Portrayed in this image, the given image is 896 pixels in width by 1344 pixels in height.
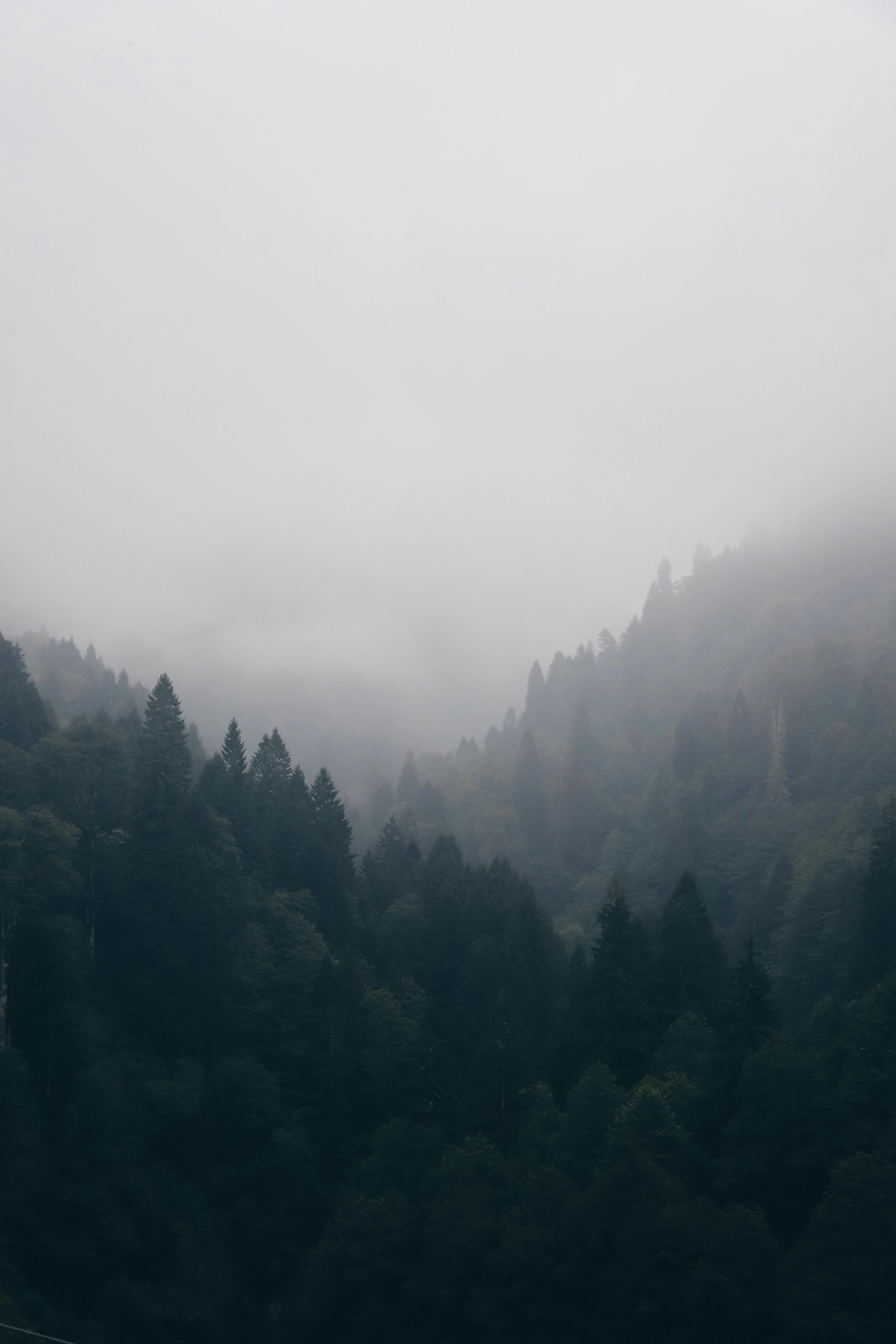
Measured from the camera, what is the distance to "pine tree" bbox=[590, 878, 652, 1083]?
57.6 meters

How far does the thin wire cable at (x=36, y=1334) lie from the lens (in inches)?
1380

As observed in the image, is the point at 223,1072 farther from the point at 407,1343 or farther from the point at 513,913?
the point at 513,913

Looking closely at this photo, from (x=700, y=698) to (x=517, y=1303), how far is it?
11408cm

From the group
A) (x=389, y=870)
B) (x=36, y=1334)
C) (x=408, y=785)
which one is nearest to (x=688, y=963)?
(x=389, y=870)

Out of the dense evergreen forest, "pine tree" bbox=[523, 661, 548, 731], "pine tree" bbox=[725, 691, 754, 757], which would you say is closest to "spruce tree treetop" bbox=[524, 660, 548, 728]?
"pine tree" bbox=[523, 661, 548, 731]

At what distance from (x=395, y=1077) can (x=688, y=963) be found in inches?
746

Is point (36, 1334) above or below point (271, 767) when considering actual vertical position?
below

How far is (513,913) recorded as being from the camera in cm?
8025

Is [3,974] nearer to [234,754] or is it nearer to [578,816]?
[234,754]

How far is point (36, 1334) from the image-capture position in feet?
119

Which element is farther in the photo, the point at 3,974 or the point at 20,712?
the point at 20,712

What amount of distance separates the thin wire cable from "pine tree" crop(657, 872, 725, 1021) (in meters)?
34.8

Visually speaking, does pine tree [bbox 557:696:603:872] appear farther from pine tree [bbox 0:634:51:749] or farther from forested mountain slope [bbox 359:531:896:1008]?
pine tree [bbox 0:634:51:749]

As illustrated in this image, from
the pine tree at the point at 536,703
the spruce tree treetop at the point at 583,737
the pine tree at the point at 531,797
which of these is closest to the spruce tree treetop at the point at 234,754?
the pine tree at the point at 531,797
